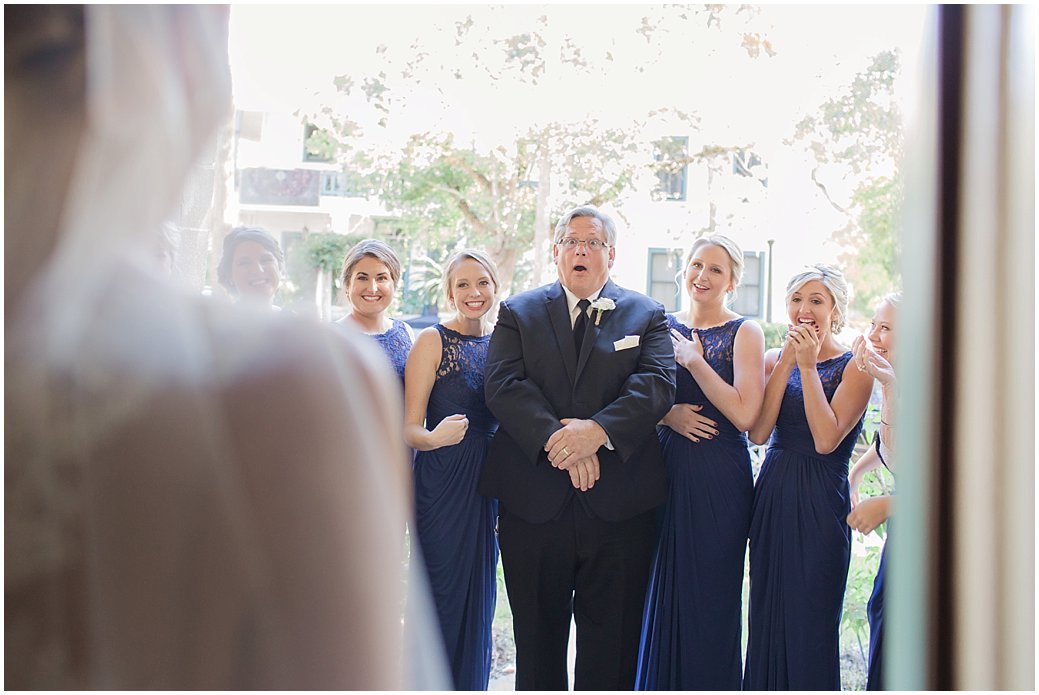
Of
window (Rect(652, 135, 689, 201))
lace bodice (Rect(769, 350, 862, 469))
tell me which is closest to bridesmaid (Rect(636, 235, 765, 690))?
lace bodice (Rect(769, 350, 862, 469))

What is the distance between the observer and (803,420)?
281 centimetres

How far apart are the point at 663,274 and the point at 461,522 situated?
104 inches

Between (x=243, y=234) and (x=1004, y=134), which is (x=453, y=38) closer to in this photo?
(x=243, y=234)

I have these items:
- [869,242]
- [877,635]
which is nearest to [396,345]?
[877,635]

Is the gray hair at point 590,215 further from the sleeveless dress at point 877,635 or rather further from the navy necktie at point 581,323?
the sleeveless dress at point 877,635

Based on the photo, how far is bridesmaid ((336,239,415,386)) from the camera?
3.08 metres

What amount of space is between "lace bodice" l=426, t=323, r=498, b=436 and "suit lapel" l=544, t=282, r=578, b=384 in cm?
30

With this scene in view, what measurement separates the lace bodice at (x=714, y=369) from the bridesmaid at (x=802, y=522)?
0.46 ft

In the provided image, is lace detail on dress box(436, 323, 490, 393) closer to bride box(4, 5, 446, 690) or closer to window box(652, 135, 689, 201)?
window box(652, 135, 689, 201)

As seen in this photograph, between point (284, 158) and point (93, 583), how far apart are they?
12.7 ft

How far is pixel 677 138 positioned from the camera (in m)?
4.82

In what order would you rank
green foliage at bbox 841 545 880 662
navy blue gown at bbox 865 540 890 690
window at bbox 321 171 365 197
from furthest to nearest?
window at bbox 321 171 365 197 < green foliage at bbox 841 545 880 662 < navy blue gown at bbox 865 540 890 690

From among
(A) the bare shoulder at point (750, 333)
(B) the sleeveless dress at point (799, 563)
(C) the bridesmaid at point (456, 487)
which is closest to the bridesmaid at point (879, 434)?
(B) the sleeveless dress at point (799, 563)

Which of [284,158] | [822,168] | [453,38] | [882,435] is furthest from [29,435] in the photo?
[822,168]
